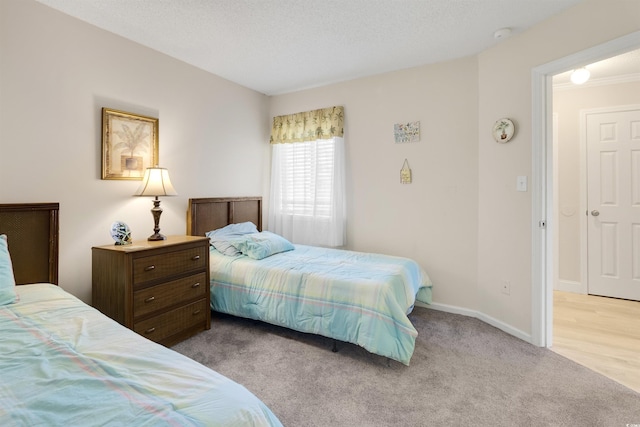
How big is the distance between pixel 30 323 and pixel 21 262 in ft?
3.56

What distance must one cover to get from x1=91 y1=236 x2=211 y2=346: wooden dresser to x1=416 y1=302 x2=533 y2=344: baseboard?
229 cm

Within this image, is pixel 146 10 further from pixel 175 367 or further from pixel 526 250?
pixel 526 250

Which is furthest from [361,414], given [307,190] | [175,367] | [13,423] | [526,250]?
[307,190]

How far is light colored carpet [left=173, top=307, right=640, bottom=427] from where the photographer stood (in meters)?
1.65

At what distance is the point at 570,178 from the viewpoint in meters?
3.79

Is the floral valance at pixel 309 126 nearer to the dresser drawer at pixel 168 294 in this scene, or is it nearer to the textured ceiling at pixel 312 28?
the textured ceiling at pixel 312 28

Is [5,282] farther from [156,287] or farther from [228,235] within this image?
[228,235]

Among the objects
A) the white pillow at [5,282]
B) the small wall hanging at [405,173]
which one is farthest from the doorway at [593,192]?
the white pillow at [5,282]

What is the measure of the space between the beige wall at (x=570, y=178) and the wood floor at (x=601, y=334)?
400mm

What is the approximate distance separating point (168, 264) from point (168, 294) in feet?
0.76

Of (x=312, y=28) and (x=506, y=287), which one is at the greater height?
(x=312, y=28)

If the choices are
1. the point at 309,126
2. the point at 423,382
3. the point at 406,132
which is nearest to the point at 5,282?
the point at 423,382

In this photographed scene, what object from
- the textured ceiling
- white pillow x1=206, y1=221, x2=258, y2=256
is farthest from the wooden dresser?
the textured ceiling

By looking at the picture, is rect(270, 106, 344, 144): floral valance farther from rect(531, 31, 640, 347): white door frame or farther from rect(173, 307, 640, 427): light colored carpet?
rect(173, 307, 640, 427): light colored carpet
